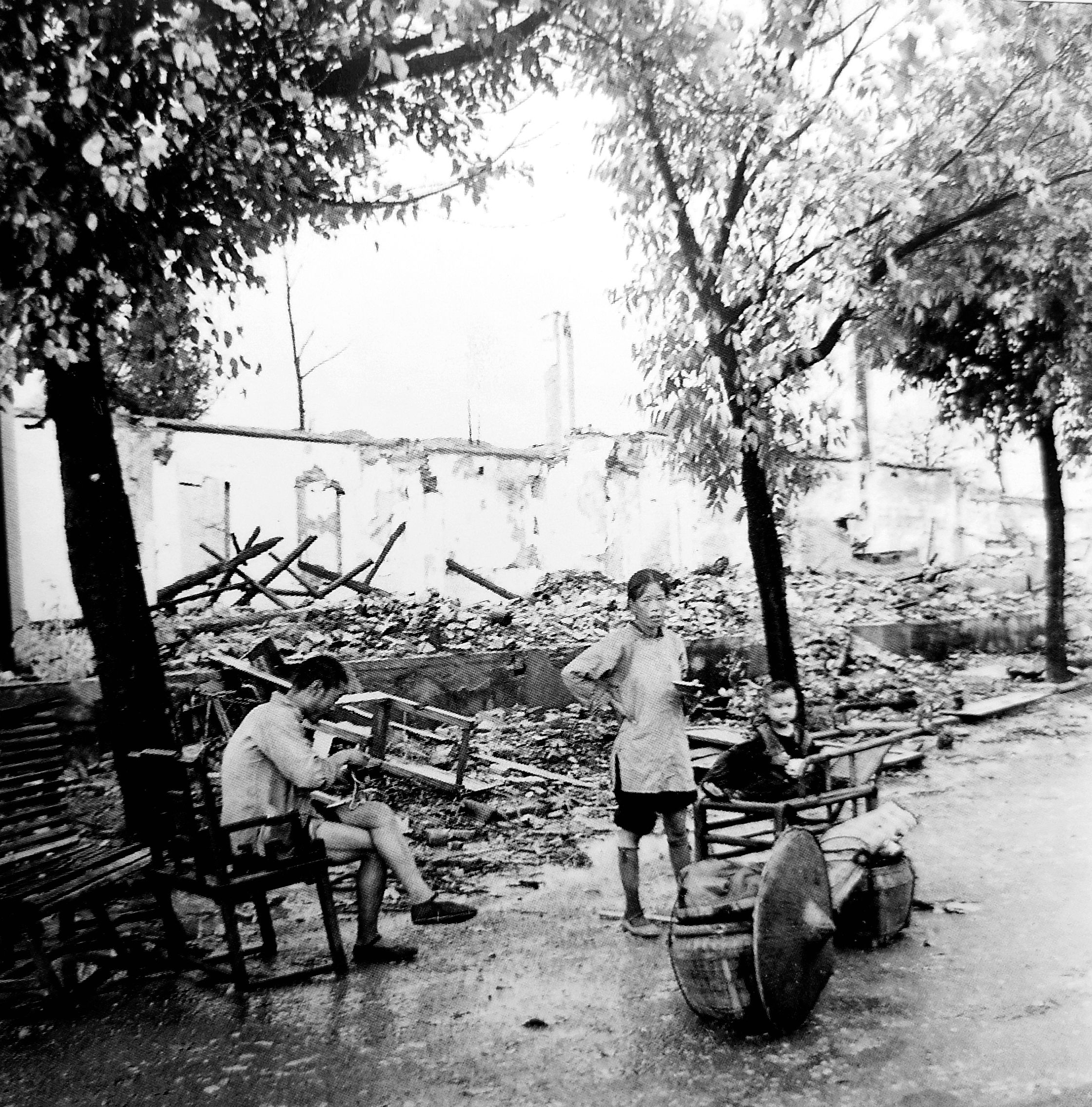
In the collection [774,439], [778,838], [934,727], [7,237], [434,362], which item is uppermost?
[434,362]

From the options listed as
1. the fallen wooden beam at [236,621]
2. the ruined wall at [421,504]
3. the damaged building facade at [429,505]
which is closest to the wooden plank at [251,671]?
the fallen wooden beam at [236,621]

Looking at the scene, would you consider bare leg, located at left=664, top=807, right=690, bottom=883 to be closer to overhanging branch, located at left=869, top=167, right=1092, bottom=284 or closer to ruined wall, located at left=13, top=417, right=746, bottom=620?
overhanging branch, located at left=869, top=167, right=1092, bottom=284

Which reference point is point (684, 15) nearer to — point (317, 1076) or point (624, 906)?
point (624, 906)

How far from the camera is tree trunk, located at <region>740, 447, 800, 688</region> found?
8.37 meters

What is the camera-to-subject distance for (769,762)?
494cm

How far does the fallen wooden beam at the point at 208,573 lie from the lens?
1205 cm

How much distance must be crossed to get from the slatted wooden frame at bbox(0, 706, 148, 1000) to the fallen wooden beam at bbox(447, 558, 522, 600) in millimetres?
9309

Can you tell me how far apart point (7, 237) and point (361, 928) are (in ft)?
12.2

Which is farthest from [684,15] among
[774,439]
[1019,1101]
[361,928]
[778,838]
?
[1019,1101]

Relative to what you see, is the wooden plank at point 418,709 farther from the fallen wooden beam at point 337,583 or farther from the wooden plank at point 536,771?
the fallen wooden beam at point 337,583

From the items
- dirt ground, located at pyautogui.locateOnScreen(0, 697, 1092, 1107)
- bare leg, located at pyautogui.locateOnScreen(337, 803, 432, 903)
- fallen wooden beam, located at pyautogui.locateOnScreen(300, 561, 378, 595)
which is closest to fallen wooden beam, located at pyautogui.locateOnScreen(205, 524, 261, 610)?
fallen wooden beam, located at pyautogui.locateOnScreen(300, 561, 378, 595)

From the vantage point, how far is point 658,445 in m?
9.45

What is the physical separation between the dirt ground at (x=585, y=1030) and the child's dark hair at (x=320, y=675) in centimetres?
127

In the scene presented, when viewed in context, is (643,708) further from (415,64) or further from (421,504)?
(421,504)
